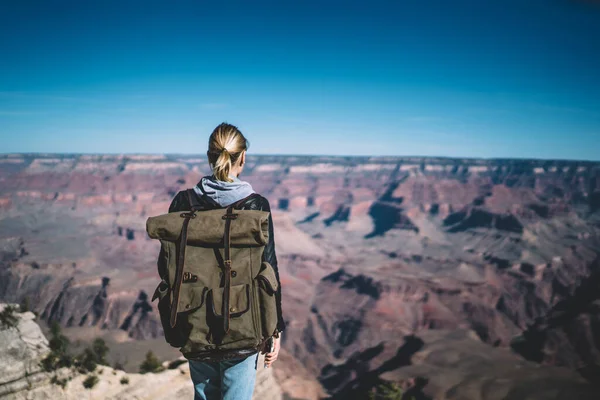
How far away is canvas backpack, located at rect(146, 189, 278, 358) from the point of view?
212 cm

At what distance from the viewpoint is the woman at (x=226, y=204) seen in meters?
2.39

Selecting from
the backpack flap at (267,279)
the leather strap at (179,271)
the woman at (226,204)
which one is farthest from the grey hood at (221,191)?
the backpack flap at (267,279)

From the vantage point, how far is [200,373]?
2.61 metres

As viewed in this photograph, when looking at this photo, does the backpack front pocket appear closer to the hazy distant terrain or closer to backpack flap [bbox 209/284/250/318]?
backpack flap [bbox 209/284/250/318]

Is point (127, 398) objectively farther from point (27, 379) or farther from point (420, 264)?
point (420, 264)

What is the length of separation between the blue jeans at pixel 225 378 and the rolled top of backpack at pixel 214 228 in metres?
0.94

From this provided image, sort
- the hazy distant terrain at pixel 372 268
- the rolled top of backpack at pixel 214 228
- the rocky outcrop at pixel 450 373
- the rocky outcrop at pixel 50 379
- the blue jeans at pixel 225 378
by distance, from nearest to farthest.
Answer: the rolled top of backpack at pixel 214 228 → the blue jeans at pixel 225 378 → the rocky outcrop at pixel 50 379 → the rocky outcrop at pixel 450 373 → the hazy distant terrain at pixel 372 268

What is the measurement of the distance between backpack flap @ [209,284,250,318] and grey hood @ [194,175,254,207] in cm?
59

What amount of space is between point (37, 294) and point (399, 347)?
172 ft

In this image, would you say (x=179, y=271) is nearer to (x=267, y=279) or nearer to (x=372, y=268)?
(x=267, y=279)

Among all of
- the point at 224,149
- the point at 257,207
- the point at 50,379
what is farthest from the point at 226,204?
the point at 50,379

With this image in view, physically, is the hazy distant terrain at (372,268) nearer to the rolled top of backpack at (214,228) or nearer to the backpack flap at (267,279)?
the backpack flap at (267,279)

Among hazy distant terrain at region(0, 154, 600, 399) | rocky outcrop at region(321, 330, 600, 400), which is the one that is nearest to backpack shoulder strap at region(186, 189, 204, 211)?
rocky outcrop at region(321, 330, 600, 400)

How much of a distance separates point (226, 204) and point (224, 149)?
0.40m
